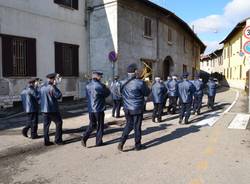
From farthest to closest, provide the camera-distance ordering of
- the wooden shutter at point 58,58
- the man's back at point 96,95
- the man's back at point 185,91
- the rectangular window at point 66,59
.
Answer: the rectangular window at point 66,59
the wooden shutter at point 58,58
the man's back at point 185,91
the man's back at point 96,95

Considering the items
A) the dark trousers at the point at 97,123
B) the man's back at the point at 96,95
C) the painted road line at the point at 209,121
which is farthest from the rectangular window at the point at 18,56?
the painted road line at the point at 209,121

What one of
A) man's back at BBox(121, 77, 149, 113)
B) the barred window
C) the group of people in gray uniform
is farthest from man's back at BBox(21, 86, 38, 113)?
the barred window

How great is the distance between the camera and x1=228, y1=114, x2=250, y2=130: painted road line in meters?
9.74

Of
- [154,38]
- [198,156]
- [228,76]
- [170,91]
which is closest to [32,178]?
[198,156]

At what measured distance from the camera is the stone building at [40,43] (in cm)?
1355

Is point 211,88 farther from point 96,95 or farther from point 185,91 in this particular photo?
point 96,95

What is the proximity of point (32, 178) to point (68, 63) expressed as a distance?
495 inches

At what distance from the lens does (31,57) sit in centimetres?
1473

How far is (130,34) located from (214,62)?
45.3 m

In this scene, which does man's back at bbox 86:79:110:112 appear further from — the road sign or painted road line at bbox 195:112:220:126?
the road sign

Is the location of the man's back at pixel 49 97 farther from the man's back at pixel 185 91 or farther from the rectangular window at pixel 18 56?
A: the rectangular window at pixel 18 56

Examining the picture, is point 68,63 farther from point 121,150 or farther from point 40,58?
point 121,150

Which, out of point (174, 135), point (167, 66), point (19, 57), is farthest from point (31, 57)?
point (167, 66)

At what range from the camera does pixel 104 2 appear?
18.0 meters
